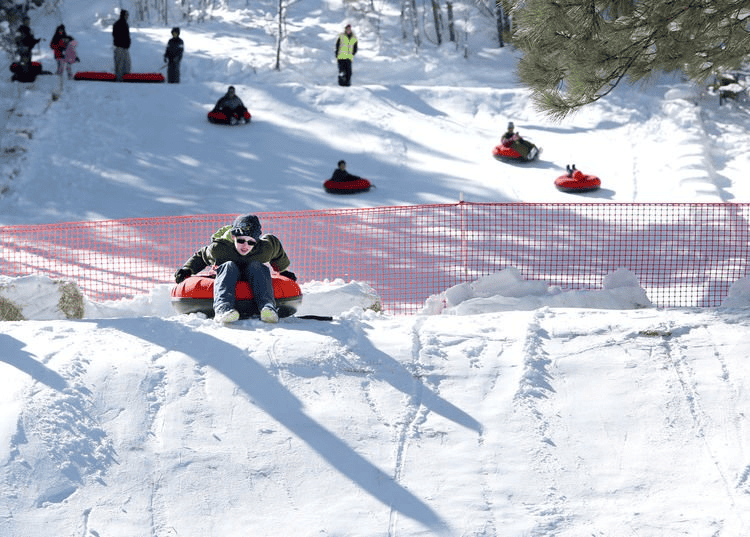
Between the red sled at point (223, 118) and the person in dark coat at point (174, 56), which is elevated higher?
the person in dark coat at point (174, 56)

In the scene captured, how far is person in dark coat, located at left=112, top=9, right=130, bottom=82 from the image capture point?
17.9 metres

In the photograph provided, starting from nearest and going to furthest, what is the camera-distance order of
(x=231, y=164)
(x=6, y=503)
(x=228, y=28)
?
(x=6, y=503) < (x=231, y=164) < (x=228, y=28)

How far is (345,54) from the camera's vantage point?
18.5 meters

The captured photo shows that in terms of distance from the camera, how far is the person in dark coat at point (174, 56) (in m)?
18.1

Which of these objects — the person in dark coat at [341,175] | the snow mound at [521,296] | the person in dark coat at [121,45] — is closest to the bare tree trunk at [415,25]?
the person in dark coat at [121,45]

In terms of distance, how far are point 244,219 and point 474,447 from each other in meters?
2.47

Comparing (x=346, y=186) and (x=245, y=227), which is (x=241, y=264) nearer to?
(x=245, y=227)

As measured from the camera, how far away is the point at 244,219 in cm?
707

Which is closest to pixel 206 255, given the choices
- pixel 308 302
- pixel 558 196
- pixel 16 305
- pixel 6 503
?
pixel 308 302

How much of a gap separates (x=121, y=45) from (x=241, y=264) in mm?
12249

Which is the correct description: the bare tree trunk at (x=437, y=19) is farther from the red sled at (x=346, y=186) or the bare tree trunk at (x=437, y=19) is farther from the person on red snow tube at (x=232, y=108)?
the red sled at (x=346, y=186)

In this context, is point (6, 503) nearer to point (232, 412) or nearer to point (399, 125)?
point (232, 412)

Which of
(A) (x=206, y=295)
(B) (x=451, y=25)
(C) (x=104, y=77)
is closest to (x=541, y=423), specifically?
(A) (x=206, y=295)

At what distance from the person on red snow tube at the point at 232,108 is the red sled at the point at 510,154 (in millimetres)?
4183
